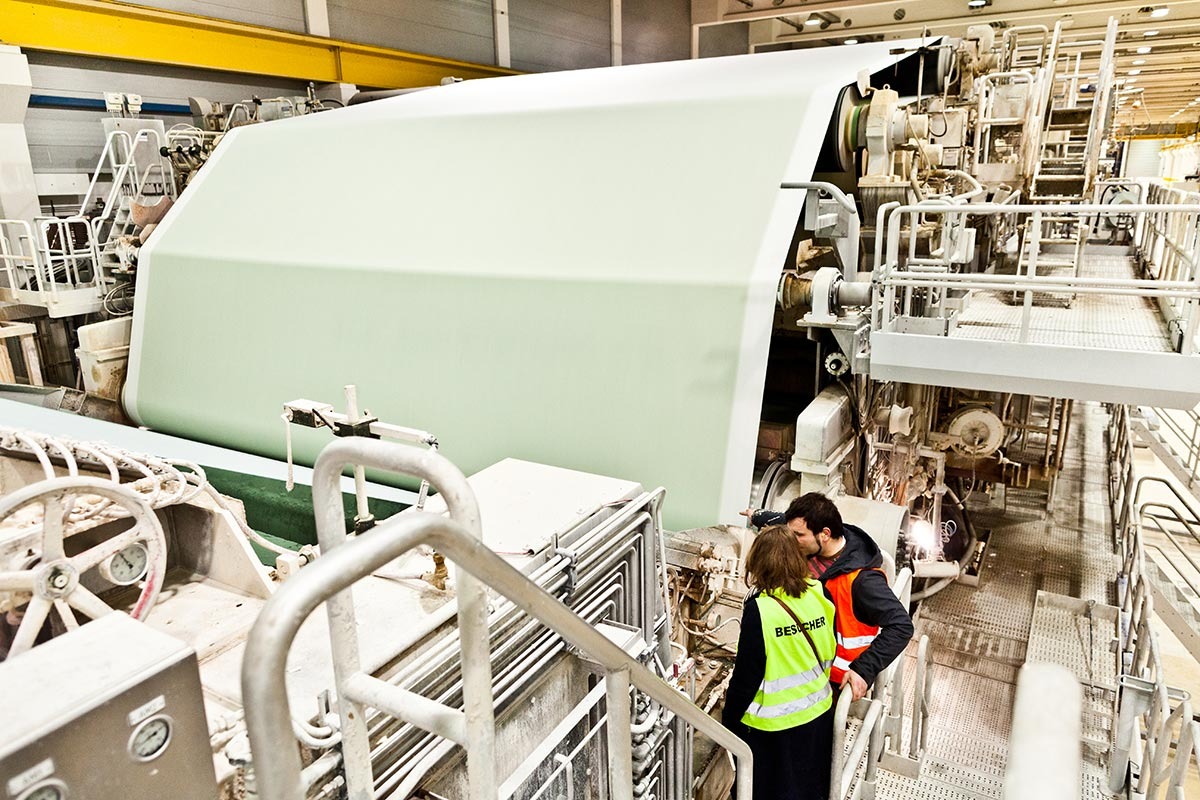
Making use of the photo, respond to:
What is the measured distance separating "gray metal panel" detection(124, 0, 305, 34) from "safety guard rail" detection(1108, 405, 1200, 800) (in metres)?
7.90

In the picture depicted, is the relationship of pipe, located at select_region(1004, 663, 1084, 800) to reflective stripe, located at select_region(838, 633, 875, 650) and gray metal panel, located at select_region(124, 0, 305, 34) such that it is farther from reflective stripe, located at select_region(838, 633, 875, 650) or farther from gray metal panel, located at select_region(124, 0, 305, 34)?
gray metal panel, located at select_region(124, 0, 305, 34)

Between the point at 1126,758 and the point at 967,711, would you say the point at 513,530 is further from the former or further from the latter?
the point at 967,711

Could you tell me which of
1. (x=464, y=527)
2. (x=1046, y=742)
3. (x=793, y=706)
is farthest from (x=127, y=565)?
(x=1046, y=742)

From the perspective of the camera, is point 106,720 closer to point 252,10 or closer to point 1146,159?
point 252,10

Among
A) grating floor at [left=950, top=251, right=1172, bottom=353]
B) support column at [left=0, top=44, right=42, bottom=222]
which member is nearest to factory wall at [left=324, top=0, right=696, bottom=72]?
support column at [left=0, top=44, right=42, bottom=222]

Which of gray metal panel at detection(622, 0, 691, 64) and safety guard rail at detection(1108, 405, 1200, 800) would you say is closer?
safety guard rail at detection(1108, 405, 1200, 800)

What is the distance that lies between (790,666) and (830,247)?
211 centimetres

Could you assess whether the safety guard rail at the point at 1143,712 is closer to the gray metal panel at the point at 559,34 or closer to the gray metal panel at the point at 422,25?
the gray metal panel at the point at 422,25

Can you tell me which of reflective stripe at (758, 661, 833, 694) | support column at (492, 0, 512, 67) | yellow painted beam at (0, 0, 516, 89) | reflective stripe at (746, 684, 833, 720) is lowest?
reflective stripe at (746, 684, 833, 720)

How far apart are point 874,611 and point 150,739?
182cm

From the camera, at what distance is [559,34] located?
36.5 ft

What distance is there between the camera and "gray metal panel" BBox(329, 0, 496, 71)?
8.28 meters

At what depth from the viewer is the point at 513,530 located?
7.18 ft

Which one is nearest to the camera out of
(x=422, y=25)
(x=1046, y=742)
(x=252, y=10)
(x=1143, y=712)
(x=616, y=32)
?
(x=1046, y=742)
